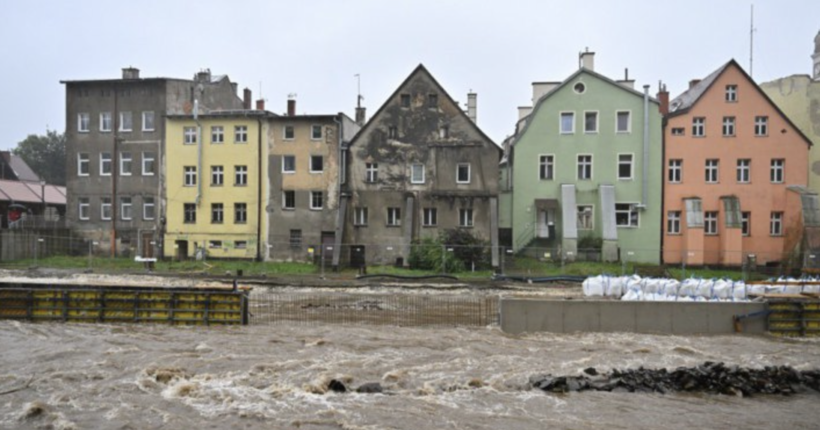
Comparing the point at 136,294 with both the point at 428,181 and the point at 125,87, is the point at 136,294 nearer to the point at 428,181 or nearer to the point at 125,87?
the point at 428,181

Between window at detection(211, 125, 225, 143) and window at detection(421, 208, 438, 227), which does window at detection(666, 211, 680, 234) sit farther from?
window at detection(211, 125, 225, 143)

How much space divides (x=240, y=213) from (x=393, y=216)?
33.6 feet

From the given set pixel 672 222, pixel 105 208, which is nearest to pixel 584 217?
pixel 672 222

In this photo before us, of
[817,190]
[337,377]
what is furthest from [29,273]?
[817,190]

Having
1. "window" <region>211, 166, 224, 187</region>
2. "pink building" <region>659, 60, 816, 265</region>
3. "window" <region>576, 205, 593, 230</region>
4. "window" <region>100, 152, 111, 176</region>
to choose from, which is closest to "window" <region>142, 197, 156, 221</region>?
"window" <region>100, 152, 111, 176</region>

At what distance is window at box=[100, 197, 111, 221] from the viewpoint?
144ft

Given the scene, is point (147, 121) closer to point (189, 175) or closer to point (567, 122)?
point (189, 175)

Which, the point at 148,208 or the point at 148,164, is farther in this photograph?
the point at 148,164

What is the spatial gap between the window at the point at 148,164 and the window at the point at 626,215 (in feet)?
100

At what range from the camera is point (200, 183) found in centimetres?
4328

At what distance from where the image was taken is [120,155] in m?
44.2

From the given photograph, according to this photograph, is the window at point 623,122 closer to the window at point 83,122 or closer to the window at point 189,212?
the window at point 189,212

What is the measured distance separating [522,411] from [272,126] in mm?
33658

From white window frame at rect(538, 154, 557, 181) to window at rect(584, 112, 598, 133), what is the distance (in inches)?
Answer: 111
